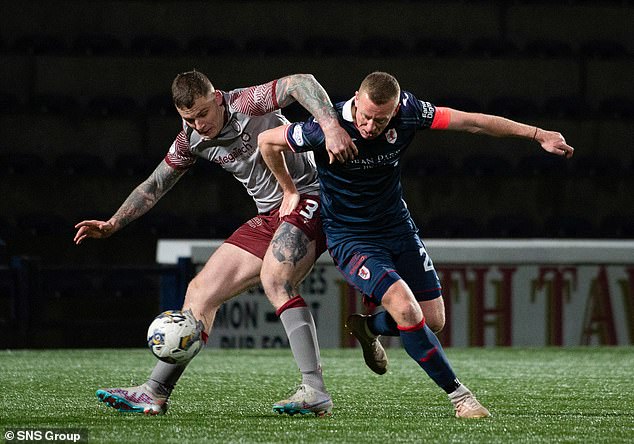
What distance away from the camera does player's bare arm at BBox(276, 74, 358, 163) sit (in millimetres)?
4699

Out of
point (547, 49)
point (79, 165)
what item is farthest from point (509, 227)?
point (79, 165)

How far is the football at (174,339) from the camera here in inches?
199

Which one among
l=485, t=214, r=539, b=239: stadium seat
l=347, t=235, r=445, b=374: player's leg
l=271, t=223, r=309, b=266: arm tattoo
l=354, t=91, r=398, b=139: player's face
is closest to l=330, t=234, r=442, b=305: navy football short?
l=347, t=235, r=445, b=374: player's leg

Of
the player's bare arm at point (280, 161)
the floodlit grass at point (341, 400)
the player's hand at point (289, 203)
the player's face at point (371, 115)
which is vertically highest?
the player's face at point (371, 115)

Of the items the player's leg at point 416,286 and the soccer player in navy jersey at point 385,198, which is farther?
the player's leg at point 416,286

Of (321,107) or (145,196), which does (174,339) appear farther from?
(321,107)

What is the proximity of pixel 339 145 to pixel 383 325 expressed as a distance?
1.23 meters

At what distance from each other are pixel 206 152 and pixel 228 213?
9.19 metres

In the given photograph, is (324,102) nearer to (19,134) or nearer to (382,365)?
(382,365)

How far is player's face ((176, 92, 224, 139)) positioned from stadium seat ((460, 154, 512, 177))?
9827mm

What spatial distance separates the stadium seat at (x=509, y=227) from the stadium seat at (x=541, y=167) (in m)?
0.74

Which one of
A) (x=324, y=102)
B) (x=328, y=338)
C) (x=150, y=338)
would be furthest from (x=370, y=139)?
(x=328, y=338)

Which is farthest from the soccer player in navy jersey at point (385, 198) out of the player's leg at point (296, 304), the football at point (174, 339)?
the football at point (174, 339)

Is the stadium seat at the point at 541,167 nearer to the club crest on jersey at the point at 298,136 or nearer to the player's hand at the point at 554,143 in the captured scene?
the player's hand at the point at 554,143
